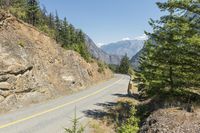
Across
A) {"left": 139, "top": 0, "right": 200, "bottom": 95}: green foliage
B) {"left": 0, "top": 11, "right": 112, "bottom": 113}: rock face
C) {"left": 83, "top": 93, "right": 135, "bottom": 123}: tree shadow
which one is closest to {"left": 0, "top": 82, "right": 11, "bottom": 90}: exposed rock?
{"left": 0, "top": 11, "right": 112, "bottom": 113}: rock face

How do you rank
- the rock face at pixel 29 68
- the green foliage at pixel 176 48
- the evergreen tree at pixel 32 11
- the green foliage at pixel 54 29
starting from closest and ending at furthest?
the green foliage at pixel 176 48
the rock face at pixel 29 68
the green foliage at pixel 54 29
the evergreen tree at pixel 32 11

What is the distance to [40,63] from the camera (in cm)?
3033

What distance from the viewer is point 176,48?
16.4 m

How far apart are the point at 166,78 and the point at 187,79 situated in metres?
1.75

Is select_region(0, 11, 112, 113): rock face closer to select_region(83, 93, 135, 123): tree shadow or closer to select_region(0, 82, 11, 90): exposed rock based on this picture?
select_region(0, 82, 11, 90): exposed rock

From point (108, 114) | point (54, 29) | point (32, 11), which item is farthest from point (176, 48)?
point (54, 29)

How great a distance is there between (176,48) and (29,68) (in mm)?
15302

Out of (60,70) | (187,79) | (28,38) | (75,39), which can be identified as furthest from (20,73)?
(75,39)

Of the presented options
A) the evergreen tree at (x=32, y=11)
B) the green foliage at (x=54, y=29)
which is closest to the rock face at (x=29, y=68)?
the green foliage at (x=54, y=29)

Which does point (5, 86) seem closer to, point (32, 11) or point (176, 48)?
point (176, 48)

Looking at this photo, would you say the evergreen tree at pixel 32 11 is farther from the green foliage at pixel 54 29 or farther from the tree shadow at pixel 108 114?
the tree shadow at pixel 108 114

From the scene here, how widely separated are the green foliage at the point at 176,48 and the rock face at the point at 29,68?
11.2 meters

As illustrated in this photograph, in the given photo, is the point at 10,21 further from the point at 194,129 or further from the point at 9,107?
the point at 194,129

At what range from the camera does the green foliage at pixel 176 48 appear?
1555cm
